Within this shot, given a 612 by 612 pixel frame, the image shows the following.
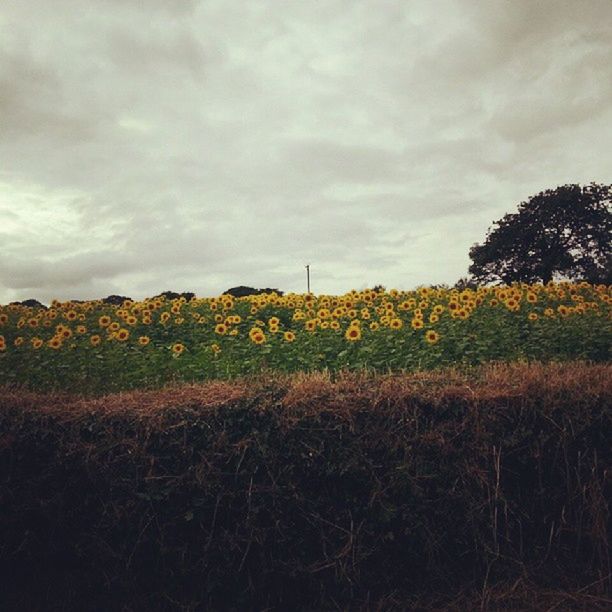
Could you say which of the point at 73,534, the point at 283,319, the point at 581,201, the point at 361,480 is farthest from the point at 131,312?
the point at 581,201

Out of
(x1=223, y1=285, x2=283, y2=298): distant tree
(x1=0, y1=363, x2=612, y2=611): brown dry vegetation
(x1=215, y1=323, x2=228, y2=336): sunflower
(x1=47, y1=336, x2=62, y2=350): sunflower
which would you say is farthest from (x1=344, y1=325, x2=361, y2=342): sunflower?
(x1=223, y1=285, x2=283, y2=298): distant tree

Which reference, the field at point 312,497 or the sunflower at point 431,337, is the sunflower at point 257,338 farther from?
the field at point 312,497

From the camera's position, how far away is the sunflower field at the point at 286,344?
22.6ft

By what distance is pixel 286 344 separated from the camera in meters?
7.67

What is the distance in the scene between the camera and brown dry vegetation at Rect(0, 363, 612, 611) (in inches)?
129

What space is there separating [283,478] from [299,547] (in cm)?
45

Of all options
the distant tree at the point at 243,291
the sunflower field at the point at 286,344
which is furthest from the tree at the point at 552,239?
the sunflower field at the point at 286,344

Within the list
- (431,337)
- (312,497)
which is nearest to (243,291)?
(431,337)

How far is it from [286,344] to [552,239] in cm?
3725

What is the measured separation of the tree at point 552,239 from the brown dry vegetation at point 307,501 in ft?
125

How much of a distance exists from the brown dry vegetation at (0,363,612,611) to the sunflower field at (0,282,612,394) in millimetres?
2553

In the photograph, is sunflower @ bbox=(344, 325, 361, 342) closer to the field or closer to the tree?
the field

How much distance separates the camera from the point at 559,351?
25.4 ft

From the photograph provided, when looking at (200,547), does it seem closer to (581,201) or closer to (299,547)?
(299,547)
